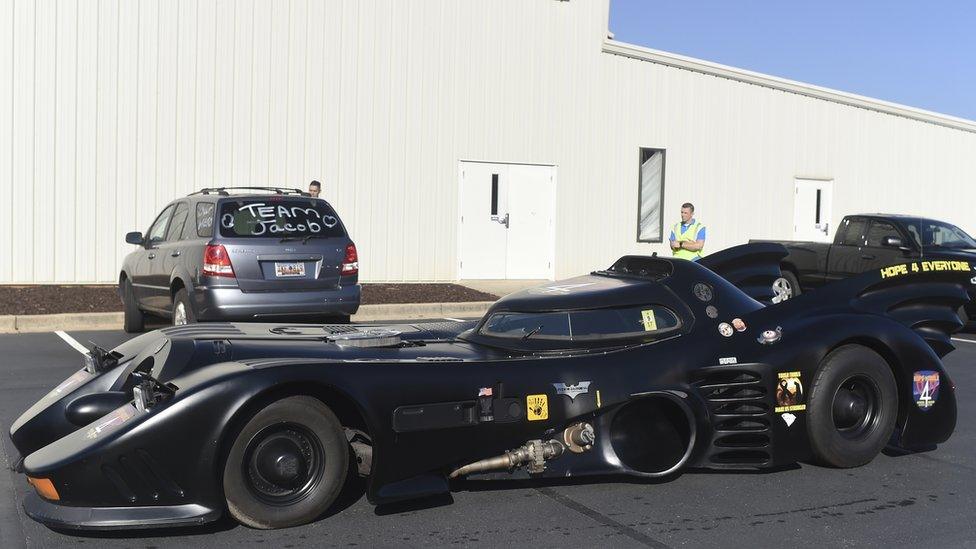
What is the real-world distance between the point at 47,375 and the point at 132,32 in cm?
916

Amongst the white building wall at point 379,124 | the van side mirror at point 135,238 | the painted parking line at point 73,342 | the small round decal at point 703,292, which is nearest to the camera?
the small round decal at point 703,292

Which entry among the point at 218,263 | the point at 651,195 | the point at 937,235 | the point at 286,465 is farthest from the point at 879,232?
the point at 286,465

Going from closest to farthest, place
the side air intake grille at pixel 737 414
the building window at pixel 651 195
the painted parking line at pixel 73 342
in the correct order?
the side air intake grille at pixel 737 414 → the painted parking line at pixel 73 342 → the building window at pixel 651 195

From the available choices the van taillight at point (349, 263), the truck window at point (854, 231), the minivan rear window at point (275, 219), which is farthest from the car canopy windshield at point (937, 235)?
the minivan rear window at point (275, 219)

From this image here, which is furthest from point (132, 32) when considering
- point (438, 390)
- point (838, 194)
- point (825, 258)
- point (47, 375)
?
point (838, 194)

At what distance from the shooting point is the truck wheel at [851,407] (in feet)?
19.2

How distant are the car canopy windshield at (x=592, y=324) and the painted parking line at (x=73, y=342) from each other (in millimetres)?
6278

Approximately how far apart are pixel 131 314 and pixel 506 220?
28.8 feet

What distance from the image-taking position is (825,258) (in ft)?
51.6

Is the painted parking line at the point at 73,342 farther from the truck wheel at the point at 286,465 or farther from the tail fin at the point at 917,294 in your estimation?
the tail fin at the point at 917,294

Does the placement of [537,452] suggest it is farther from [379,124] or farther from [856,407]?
[379,124]

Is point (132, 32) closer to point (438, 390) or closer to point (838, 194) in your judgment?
point (438, 390)

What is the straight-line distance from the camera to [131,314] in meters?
12.4

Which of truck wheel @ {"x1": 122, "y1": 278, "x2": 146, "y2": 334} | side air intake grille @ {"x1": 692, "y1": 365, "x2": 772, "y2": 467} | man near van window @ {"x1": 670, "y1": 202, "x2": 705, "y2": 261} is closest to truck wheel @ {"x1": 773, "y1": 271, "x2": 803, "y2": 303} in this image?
man near van window @ {"x1": 670, "y1": 202, "x2": 705, "y2": 261}
